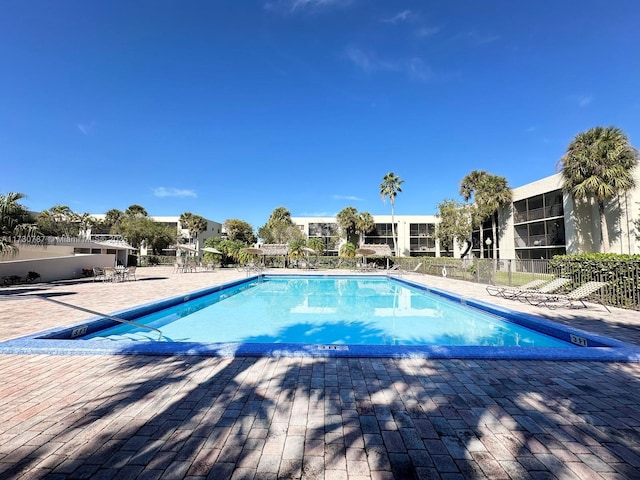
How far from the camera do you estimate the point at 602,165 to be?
16.0 metres

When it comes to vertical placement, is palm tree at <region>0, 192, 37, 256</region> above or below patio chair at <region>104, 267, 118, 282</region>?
above

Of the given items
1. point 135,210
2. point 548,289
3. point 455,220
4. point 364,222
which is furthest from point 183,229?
point 548,289

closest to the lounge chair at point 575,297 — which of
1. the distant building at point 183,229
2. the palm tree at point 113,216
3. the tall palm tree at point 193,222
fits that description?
the tall palm tree at point 193,222

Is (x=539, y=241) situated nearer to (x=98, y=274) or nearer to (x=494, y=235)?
(x=494, y=235)

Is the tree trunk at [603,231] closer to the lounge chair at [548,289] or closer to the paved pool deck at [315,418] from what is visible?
the lounge chair at [548,289]

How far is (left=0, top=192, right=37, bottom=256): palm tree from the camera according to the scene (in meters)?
8.91

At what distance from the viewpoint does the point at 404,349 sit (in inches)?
155

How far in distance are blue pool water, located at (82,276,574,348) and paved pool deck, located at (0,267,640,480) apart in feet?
7.94

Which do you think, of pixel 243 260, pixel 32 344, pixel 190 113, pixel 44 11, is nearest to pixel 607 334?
pixel 32 344

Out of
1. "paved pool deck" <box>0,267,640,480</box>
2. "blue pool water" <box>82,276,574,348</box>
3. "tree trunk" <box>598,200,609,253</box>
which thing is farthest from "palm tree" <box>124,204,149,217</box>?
"tree trunk" <box>598,200,609,253</box>

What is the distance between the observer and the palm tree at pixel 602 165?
613 inches

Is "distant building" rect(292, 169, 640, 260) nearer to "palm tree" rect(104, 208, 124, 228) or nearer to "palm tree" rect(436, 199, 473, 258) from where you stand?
"palm tree" rect(436, 199, 473, 258)

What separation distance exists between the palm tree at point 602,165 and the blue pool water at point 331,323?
12851mm

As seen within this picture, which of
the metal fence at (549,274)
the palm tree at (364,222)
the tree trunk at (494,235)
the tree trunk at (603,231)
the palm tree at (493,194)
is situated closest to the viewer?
the metal fence at (549,274)
